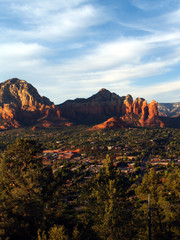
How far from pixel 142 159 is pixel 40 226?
2487 inches

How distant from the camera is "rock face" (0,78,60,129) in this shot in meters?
165

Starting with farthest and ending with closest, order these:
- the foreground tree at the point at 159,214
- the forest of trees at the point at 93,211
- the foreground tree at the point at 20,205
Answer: the foreground tree at the point at 159,214 → the foreground tree at the point at 20,205 → the forest of trees at the point at 93,211

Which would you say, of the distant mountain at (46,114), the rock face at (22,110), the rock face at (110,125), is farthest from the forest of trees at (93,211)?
the rock face at (22,110)

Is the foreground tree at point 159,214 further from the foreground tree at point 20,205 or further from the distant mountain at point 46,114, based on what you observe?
the distant mountain at point 46,114

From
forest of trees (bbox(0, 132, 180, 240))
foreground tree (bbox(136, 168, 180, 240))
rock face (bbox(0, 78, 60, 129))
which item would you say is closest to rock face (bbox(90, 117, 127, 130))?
rock face (bbox(0, 78, 60, 129))

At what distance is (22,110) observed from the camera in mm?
179125

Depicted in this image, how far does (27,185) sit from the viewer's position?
21.3 meters

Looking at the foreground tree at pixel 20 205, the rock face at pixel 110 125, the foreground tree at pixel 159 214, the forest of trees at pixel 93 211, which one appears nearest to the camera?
the forest of trees at pixel 93 211

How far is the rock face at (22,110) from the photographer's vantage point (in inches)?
6488

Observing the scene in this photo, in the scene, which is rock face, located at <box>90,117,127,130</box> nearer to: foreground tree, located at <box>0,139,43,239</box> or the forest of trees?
the forest of trees

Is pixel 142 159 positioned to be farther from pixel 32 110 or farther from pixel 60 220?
pixel 32 110

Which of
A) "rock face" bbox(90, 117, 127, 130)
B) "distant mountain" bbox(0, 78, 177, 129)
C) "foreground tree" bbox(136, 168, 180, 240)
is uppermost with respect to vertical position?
"distant mountain" bbox(0, 78, 177, 129)

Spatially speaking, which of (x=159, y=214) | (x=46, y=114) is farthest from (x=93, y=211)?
(x=46, y=114)

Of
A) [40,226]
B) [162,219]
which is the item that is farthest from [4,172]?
[162,219]
